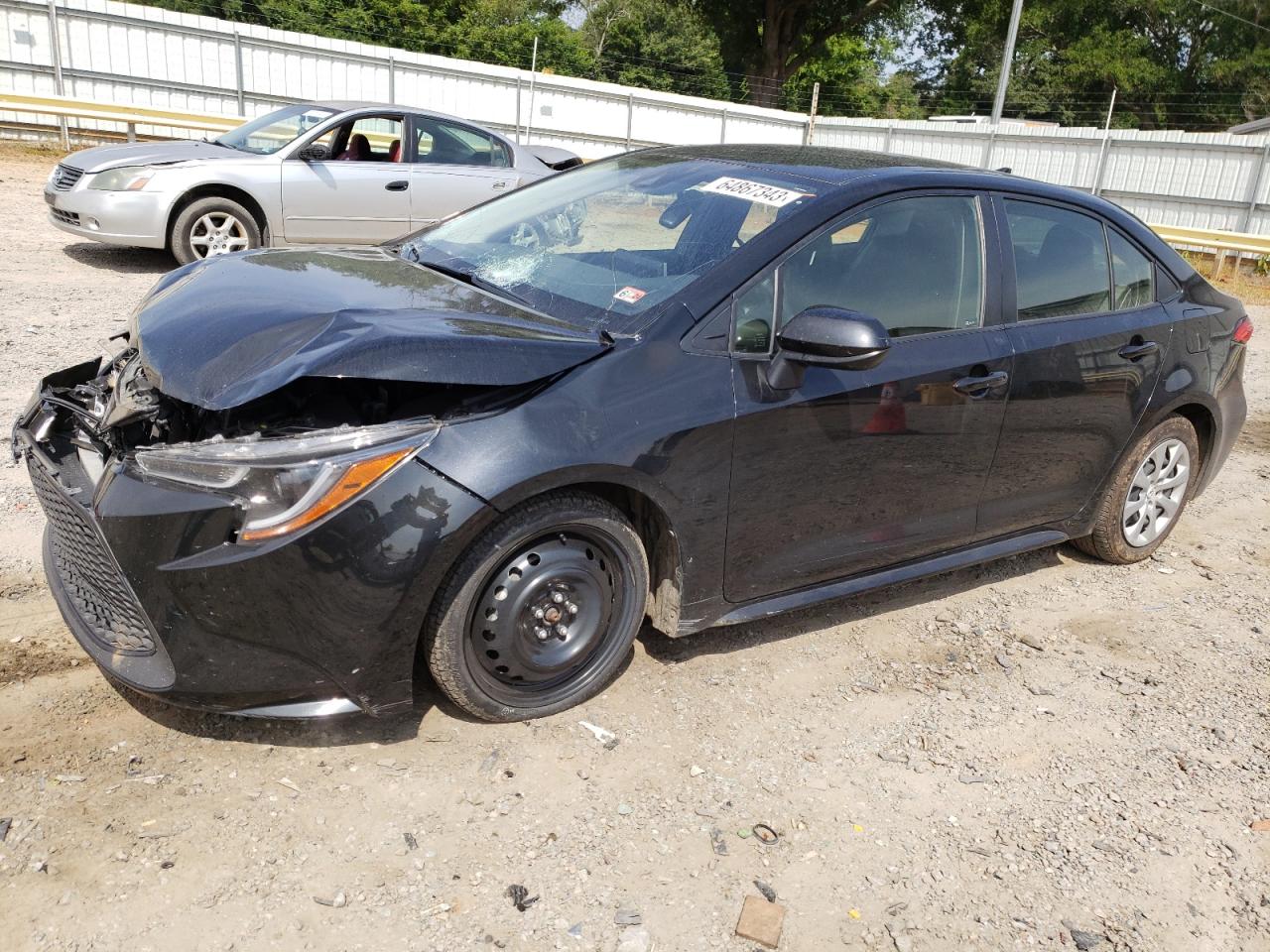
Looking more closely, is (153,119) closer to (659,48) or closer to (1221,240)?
(1221,240)

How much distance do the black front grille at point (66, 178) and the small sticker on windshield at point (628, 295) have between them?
761 cm

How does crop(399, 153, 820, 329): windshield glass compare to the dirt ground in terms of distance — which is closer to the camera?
the dirt ground

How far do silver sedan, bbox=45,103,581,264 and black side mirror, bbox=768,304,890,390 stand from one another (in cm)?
649

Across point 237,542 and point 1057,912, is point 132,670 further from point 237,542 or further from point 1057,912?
point 1057,912

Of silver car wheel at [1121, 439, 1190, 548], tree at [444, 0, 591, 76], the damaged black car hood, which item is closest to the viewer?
the damaged black car hood

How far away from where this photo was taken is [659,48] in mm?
49375

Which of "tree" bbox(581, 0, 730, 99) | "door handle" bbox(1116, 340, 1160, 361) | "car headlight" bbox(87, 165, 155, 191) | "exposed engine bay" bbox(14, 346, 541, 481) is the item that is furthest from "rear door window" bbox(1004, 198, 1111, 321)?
"tree" bbox(581, 0, 730, 99)

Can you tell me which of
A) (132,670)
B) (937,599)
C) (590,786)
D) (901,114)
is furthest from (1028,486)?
(901,114)

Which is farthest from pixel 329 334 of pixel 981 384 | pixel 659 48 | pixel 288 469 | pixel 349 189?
pixel 659 48

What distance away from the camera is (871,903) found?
265 cm

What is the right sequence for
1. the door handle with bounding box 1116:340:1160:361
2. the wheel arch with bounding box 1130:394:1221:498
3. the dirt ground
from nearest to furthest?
1. the dirt ground
2. the door handle with bounding box 1116:340:1160:361
3. the wheel arch with bounding box 1130:394:1221:498

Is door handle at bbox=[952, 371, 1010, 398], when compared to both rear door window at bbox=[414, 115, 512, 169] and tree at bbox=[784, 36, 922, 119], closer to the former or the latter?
rear door window at bbox=[414, 115, 512, 169]

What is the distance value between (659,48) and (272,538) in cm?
5114

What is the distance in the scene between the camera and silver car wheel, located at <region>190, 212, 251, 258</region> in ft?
29.8
